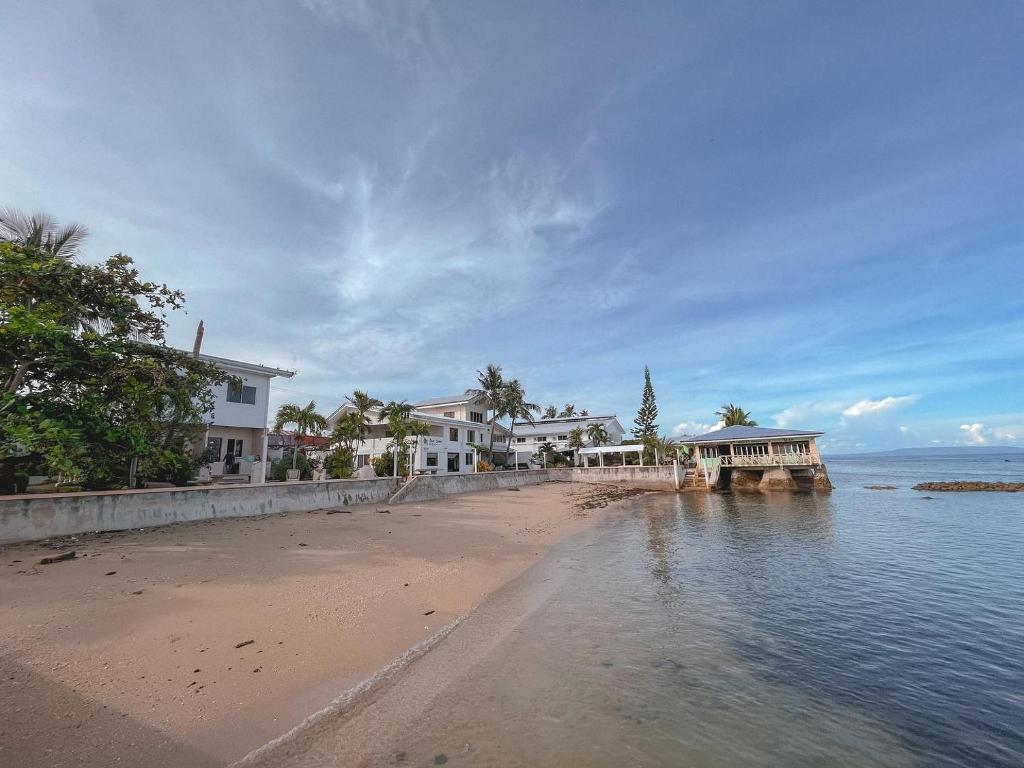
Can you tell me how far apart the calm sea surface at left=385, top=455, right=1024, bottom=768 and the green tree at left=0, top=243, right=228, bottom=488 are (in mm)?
13456

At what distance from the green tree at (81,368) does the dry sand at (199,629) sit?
3379 millimetres

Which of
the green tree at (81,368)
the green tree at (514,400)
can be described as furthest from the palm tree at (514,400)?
the green tree at (81,368)

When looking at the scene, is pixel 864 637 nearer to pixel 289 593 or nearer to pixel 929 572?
pixel 929 572

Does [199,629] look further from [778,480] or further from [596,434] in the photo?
[596,434]

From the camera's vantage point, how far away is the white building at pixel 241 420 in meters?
25.4

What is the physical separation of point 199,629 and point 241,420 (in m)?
23.8

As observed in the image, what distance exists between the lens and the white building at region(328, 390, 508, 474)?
3744 cm

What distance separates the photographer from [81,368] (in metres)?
13.1

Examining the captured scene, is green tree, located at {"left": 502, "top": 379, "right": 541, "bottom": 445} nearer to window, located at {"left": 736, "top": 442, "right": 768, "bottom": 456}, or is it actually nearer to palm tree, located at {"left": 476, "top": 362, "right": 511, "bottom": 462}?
palm tree, located at {"left": 476, "top": 362, "right": 511, "bottom": 462}

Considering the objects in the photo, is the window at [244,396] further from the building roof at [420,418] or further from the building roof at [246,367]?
the building roof at [420,418]

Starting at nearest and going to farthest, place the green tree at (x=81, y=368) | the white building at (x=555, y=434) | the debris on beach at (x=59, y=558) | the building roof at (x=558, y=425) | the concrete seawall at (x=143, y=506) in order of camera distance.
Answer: the debris on beach at (x=59, y=558)
the concrete seawall at (x=143, y=506)
the green tree at (x=81, y=368)
the white building at (x=555, y=434)
the building roof at (x=558, y=425)

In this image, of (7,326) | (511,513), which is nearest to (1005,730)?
(511,513)

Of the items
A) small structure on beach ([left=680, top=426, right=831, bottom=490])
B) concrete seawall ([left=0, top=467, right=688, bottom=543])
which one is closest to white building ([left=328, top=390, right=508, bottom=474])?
concrete seawall ([left=0, top=467, right=688, bottom=543])

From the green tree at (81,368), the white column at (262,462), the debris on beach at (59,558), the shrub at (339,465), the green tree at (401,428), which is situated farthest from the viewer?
the green tree at (401,428)
